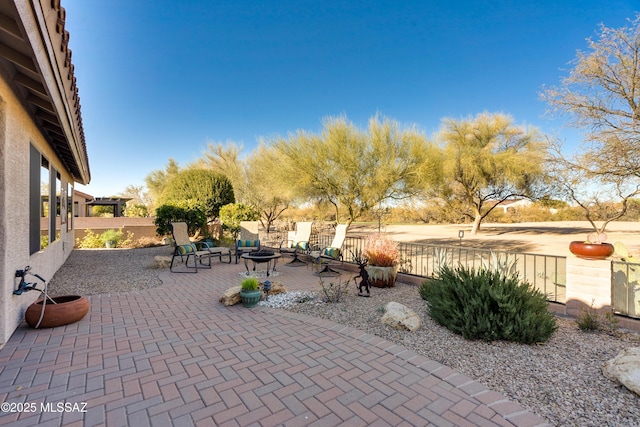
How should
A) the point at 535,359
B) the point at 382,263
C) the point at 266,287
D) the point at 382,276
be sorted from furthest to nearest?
the point at 382,263
the point at 382,276
the point at 266,287
the point at 535,359

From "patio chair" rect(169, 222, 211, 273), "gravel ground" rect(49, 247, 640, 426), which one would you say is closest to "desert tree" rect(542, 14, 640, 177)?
"gravel ground" rect(49, 247, 640, 426)

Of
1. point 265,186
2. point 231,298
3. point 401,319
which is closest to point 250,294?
point 231,298

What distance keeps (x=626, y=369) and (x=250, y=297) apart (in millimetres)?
3841

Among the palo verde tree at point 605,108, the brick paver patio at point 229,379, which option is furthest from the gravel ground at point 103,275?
the palo verde tree at point 605,108

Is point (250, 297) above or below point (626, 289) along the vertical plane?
below

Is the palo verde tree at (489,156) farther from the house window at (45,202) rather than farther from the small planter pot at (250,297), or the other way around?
the house window at (45,202)

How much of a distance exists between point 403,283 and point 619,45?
9702mm

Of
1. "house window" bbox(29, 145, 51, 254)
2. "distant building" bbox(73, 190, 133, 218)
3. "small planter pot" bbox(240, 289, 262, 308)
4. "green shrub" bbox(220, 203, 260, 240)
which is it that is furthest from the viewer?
"distant building" bbox(73, 190, 133, 218)

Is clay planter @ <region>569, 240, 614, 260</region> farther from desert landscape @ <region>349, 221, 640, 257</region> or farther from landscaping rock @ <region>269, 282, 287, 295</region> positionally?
desert landscape @ <region>349, 221, 640, 257</region>

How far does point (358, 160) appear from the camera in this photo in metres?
10.5

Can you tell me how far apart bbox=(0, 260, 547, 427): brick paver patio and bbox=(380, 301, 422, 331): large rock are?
0.38m

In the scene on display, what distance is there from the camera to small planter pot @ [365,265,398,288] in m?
5.49

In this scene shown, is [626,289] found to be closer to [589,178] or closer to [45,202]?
[589,178]

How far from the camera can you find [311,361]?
8.74ft
